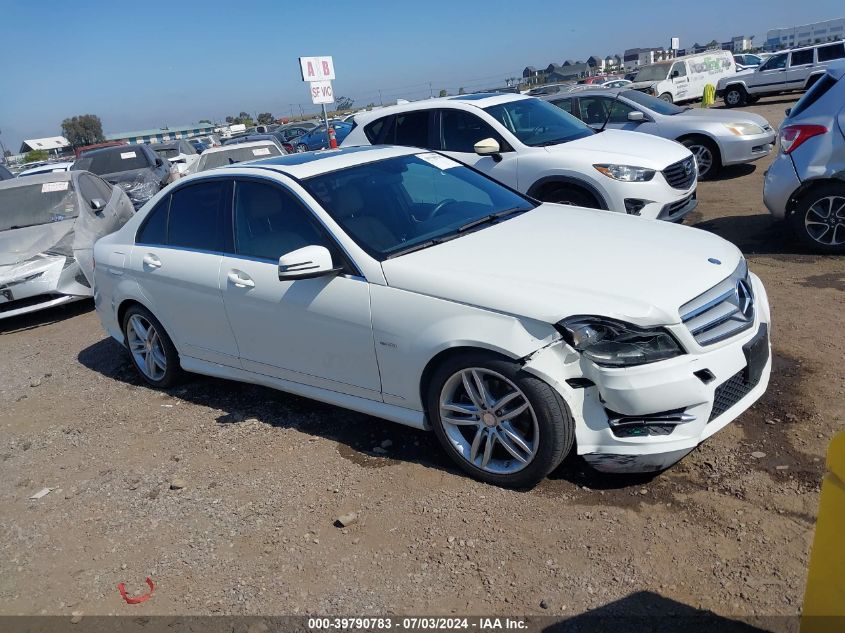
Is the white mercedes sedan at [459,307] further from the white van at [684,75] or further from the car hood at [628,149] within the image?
the white van at [684,75]

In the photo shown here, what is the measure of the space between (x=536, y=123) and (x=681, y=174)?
175 cm

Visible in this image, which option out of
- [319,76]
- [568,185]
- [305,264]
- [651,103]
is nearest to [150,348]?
[305,264]

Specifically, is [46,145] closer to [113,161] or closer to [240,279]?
[113,161]

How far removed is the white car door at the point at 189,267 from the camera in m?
4.63

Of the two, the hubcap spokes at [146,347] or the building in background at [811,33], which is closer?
the hubcap spokes at [146,347]

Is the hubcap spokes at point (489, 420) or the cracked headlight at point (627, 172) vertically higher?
the cracked headlight at point (627, 172)

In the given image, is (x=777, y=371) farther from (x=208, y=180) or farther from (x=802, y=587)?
(x=208, y=180)

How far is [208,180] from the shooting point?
483 centimetres

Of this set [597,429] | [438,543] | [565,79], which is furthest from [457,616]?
[565,79]

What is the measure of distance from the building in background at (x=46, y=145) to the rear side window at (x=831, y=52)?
224 feet

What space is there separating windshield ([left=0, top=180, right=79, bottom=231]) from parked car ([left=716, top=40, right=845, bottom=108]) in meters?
23.9

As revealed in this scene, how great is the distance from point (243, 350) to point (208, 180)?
1.26m

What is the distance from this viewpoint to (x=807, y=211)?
6.35 meters

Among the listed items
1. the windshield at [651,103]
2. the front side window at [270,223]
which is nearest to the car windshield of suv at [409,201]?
the front side window at [270,223]
